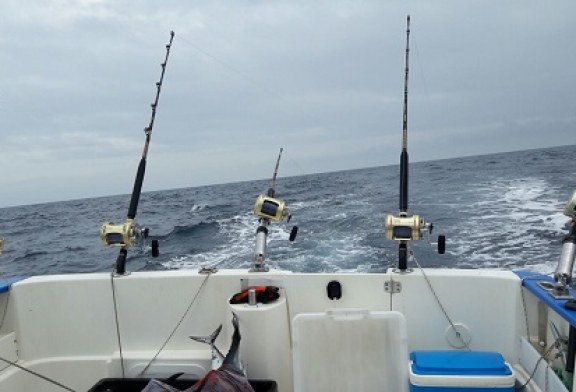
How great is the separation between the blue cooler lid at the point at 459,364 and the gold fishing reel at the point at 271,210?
105 cm

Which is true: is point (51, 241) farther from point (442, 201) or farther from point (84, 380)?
point (84, 380)

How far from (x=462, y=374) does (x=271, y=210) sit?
4.25 feet

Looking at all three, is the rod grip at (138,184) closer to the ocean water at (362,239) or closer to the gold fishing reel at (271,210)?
the gold fishing reel at (271,210)

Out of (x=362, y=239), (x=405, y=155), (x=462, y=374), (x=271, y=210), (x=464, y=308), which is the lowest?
(x=362, y=239)

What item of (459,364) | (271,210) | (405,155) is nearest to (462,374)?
(459,364)

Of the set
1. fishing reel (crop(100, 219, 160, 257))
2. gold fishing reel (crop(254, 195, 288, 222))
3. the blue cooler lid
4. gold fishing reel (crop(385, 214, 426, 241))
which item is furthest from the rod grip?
the blue cooler lid

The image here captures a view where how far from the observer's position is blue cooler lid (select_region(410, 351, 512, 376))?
184 centimetres

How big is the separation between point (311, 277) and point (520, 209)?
8453 millimetres


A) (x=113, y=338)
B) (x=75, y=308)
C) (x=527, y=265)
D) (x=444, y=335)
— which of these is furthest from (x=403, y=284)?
(x=527, y=265)

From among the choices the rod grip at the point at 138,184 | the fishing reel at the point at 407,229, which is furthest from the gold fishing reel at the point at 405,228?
the rod grip at the point at 138,184

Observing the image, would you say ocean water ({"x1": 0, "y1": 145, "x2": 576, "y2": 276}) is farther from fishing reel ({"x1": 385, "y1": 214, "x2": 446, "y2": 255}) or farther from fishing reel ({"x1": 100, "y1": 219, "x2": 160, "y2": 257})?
fishing reel ({"x1": 385, "y1": 214, "x2": 446, "y2": 255})

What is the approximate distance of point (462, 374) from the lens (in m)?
1.83

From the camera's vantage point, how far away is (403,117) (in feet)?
9.69

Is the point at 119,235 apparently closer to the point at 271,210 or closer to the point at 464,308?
the point at 271,210
